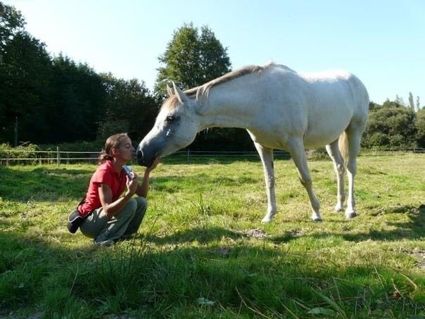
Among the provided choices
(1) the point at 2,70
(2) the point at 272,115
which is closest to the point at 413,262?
(2) the point at 272,115

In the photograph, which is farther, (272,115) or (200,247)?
(272,115)

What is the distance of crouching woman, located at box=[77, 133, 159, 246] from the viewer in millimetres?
5027

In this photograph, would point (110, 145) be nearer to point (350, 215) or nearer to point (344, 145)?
point (350, 215)

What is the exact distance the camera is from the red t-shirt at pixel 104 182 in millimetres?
5086

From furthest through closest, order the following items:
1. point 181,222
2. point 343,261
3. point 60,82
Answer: point 60,82 < point 181,222 < point 343,261

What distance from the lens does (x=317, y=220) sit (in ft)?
20.8

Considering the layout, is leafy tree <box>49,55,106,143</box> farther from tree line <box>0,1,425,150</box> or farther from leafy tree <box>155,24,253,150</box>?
leafy tree <box>155,24,253,150</box>

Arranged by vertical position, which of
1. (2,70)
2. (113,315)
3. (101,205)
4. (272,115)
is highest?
(2,70)

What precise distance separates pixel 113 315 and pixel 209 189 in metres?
7.16

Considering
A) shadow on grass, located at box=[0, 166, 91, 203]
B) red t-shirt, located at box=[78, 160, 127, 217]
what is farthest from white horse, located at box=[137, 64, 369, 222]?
shadow on grass, located at box=[0, 166, 91, 203]

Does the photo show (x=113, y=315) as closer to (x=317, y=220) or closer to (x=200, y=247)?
(x=200, y=247)

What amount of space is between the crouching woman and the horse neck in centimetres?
109

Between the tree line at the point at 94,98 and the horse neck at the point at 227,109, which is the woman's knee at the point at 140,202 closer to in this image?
the horse neck at the point at 227,109

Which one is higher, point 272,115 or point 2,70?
Result: point 2,70
